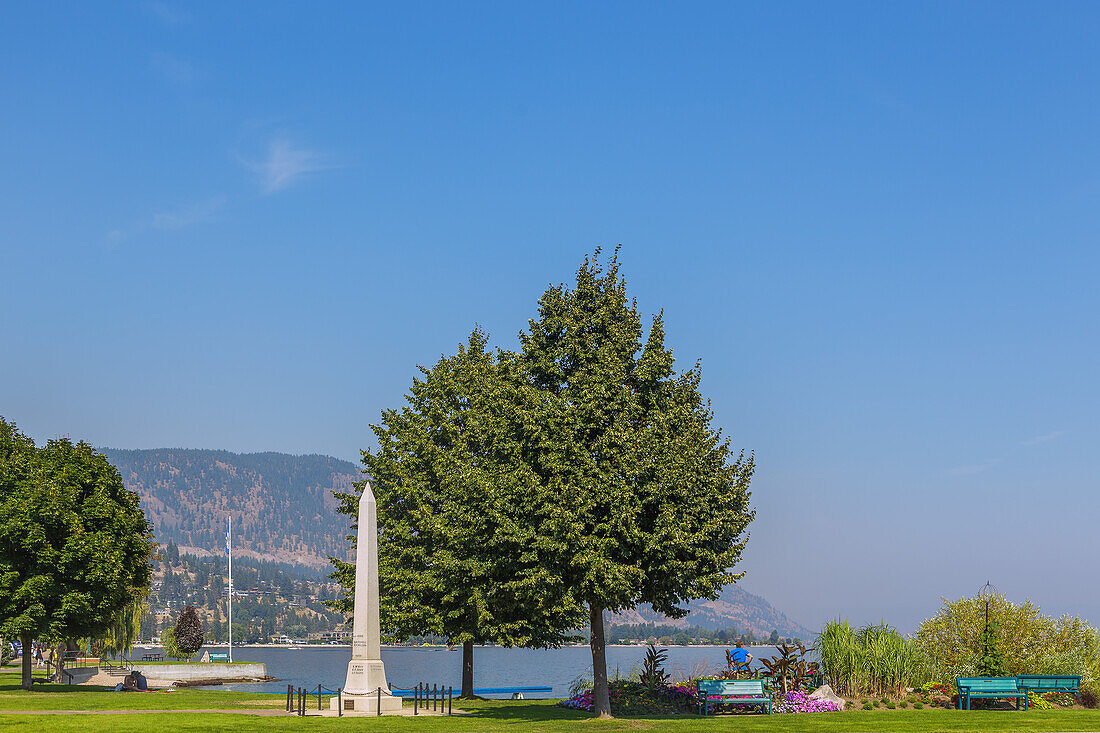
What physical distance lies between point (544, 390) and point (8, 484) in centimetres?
2812

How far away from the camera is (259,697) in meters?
42.5

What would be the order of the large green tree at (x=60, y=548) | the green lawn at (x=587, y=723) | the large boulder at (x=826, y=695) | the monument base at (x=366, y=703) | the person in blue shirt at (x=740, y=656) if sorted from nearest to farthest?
the green lawn at (x=587, y=723) < the large boulder at (x=826, y=695) < the monument base at (x=366, y=703) < the person in blue shirt at (x=740, y=656) < the large green tree at (x=60, y=548)

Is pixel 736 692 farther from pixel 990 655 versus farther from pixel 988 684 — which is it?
pixel 990 655

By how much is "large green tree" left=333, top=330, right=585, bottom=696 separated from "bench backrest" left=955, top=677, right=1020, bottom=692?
1189 cm

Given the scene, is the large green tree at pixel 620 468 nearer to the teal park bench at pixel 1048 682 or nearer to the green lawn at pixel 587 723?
the green lawn at pixel 587 723

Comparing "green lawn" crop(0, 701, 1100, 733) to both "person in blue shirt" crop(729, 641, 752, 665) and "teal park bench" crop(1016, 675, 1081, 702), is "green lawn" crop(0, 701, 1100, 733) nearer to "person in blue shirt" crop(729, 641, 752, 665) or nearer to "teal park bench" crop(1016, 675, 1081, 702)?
"teal park bench" crop(1016, 675, 1081, 702)

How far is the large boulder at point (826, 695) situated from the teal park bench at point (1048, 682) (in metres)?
5.32

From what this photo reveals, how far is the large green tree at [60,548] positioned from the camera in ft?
140

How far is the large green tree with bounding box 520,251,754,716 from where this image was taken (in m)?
28.5

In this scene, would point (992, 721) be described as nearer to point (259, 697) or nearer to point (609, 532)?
point (609, 532)

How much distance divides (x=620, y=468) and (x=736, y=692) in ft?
28.0

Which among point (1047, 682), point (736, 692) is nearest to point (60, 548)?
point (736, 692)

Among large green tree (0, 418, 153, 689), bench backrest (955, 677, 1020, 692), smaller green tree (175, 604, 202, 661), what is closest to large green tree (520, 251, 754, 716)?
bench backrest (955, 677, 1020, 692)

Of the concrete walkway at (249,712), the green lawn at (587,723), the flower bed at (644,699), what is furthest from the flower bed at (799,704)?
the concrete walkway at (249,712)
